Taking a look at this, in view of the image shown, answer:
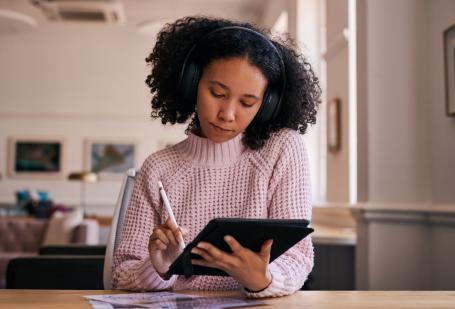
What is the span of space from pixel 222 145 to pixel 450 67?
153 cm

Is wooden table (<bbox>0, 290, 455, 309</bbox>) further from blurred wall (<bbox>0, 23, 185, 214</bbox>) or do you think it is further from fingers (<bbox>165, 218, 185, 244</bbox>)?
blurred wall (<bbox>0, 23, 185, 214</bbox>)

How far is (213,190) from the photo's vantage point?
172 cm

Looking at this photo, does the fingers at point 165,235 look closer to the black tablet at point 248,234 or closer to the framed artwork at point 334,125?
the black tablet at point 248,234

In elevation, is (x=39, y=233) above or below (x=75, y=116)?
below

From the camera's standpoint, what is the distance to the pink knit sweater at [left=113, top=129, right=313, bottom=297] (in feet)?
5.40

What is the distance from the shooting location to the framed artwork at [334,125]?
16.5 ft

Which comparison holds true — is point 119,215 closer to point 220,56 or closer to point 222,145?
point 222,145

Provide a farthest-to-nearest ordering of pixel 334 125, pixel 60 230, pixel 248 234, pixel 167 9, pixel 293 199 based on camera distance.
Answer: pixel 167 9 → pixel 60 230 → pixel 334 125 → pixel 293 199 → pixel 248 234

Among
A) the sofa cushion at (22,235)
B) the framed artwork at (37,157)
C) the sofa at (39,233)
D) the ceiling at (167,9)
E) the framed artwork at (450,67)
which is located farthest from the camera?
the framed artwork at (37,157)

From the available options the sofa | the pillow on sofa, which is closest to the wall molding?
the sofa

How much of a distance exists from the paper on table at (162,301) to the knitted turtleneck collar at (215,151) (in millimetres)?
439

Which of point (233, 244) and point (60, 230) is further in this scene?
point (60, 230)

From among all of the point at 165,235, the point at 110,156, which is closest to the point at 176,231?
the point at 165,235

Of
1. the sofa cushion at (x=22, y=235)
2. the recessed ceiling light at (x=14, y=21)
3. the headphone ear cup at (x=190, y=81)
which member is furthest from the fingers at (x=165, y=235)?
the recessed ceiling light at (x=14, y=21)
